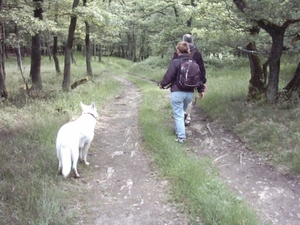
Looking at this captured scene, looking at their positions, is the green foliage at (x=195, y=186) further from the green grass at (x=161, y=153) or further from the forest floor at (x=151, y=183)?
the forest floor at (x=151, y=183)

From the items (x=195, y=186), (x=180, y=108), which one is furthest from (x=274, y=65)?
(x=195, y=186)

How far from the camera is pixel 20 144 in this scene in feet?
19.3

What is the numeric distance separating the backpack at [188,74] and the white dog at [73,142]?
2.11 metres

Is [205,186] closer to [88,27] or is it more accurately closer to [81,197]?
[81,197]

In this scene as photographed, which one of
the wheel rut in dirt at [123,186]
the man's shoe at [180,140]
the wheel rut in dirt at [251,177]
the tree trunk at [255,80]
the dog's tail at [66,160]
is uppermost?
the tree trunk at [255,80]

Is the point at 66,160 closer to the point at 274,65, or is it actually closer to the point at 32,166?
the point at 32,166

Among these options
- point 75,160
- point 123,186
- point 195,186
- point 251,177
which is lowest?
point 123,186

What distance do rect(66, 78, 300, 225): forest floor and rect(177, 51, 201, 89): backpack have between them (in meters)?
1.40

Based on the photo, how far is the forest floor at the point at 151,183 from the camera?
3.90 m

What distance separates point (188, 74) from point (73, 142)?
3.01 m

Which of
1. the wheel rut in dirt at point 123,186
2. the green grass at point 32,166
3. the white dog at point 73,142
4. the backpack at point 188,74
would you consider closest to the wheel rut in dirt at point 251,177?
the wheel rut in dirt at point 123,186

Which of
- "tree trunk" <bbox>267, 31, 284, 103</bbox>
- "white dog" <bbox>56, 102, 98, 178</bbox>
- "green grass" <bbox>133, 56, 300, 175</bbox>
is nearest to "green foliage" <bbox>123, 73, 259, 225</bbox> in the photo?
"green grass" <bbox>133, 56, 300, 175</bbox>

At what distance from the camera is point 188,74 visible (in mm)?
6289

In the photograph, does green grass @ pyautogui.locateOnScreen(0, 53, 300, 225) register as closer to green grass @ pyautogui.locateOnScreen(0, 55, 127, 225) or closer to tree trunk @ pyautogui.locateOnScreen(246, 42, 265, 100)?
green grass @ pyautogui.locateOnScreen(0, 55, 127, 225)
